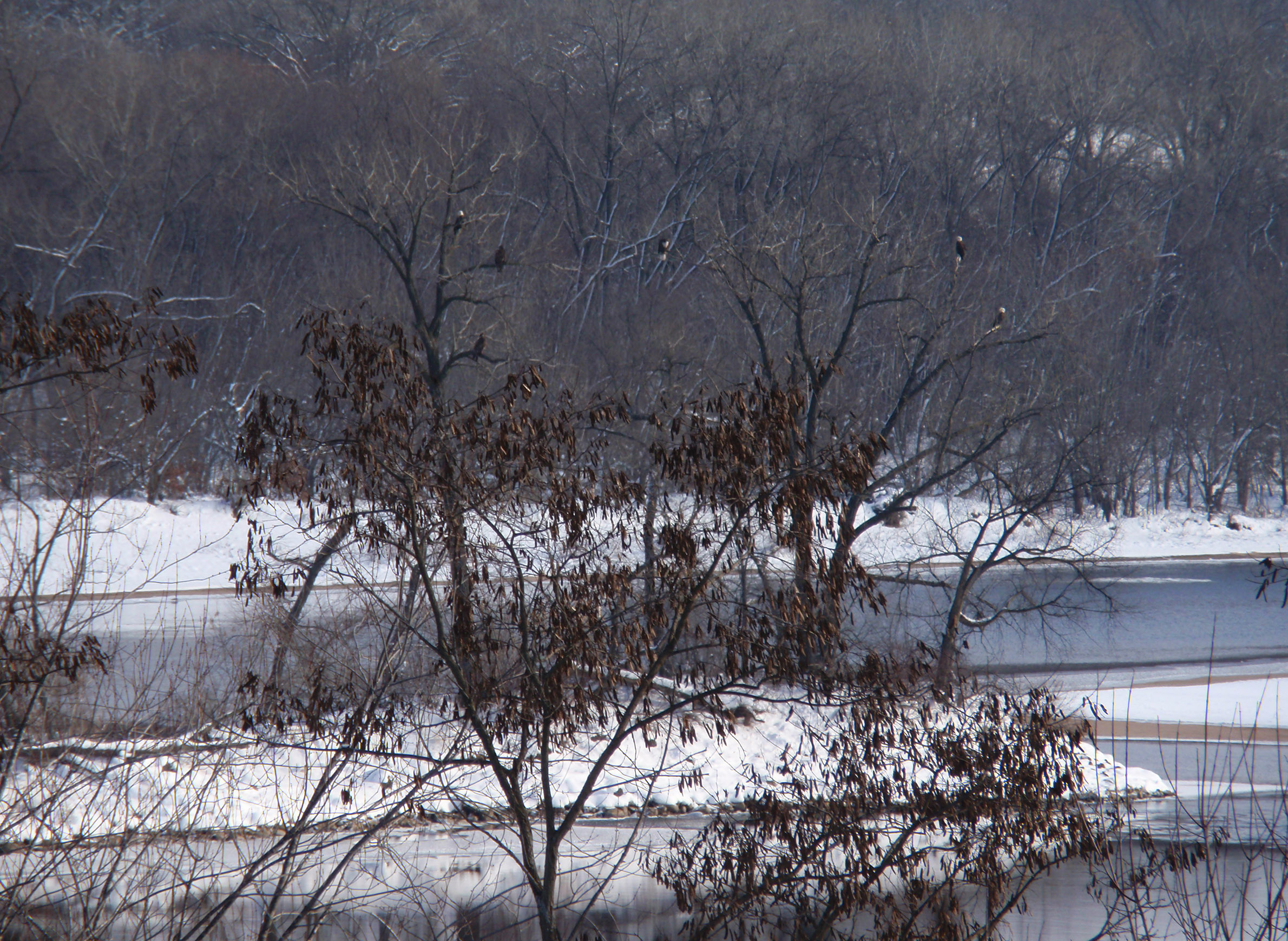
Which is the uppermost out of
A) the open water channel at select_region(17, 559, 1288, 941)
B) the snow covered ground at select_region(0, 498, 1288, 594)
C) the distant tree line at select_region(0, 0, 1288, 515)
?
the distant tree line at select_region(0, 0, 1288, 515)

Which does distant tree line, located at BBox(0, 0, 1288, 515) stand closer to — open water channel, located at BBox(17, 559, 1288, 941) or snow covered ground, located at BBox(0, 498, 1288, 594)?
snow covered ground, located at BBox(0, 498, 1288, 594)

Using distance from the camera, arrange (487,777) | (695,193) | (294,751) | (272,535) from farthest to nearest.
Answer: (695,193) < (272,535) < (294,751) < (487,777)

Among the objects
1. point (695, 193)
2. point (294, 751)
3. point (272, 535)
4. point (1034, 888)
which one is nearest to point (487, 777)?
point (294, 751)

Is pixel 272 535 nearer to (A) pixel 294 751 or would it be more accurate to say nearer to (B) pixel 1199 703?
(A) pixel 294 751

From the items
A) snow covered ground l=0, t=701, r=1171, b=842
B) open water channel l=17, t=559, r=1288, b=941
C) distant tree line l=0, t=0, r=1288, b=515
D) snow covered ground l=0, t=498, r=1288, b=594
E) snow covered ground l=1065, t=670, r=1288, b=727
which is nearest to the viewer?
open water channel l=17, t=559, r=1288, b=941

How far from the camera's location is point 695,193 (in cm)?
3919

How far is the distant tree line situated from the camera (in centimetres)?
3312

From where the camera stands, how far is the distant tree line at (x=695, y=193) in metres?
33.1

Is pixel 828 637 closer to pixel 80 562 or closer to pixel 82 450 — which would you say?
pixel 80 562

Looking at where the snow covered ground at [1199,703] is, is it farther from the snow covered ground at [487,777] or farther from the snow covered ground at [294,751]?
the snow covered ground at [487,777]

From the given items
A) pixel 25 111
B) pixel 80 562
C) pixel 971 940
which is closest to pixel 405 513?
pixel 80 562

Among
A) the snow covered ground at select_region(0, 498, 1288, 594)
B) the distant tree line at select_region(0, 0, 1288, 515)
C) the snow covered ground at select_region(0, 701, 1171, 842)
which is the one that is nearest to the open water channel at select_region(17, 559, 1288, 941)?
the snow covered ground at select_region(0, 701, 1171, 842)

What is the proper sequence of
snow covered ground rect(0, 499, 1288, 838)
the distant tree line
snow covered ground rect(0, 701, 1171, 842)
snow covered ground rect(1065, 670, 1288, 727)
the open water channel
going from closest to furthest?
snow covered ground rect(0, 499, 1288, 838) < the open water channel < snow covered ground rect(0, 701, 1171, 842) < snow covered ground rect(1065, 670, 1288, 727) < the distant tree line

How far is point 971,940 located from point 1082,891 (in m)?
7.12
